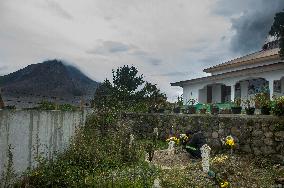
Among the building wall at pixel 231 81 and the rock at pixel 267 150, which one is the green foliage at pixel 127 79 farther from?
the rock at pixel 267 150

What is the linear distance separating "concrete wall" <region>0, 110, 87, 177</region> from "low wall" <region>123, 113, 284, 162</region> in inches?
260

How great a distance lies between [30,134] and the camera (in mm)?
12266

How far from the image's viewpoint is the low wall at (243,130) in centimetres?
1566

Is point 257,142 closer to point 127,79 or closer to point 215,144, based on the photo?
point 215,144

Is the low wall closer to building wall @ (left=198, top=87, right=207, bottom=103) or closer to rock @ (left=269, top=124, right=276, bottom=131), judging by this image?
rock @ (left=269, top=124, right=276, bottom=131)

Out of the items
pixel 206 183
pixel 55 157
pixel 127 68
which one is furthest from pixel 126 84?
pixel 206 183

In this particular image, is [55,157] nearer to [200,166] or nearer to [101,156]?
[101,156]

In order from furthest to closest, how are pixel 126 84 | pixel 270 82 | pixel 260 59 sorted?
pixel 126 84 → pixel 260 59 → pixel 270 82

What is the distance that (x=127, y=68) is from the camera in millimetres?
36219

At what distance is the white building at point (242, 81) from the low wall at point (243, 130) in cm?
689

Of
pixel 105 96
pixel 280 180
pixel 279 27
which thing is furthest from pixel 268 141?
pixel 105 96

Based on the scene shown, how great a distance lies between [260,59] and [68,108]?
605 inches

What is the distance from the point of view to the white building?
24328 mm

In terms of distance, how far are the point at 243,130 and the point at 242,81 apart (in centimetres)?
1156
